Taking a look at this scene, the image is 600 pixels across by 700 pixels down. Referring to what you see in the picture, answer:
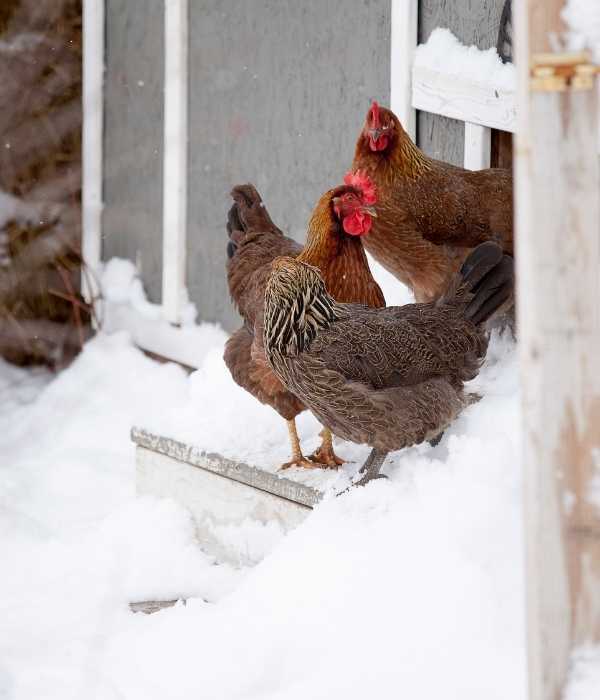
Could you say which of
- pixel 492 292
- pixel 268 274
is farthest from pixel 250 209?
pixel 492 292

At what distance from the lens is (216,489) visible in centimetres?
384

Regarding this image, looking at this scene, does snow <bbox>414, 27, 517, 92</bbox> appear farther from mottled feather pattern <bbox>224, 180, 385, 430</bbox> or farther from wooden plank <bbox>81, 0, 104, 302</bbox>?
wooden plank <bbox>81, 0, 104, 302</bbox>

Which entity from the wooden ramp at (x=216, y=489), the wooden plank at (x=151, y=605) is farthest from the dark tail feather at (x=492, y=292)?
the wooden plank at (x=151, y=605)

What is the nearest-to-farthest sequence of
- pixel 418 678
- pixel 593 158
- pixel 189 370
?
pixel 593 158 < pixel 418 678 < pixel 189 370

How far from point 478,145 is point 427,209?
54 cm

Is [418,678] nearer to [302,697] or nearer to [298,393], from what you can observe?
[302,697]

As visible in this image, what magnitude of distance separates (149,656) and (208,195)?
2980 millimetres

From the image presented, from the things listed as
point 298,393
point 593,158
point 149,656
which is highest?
point 593,158

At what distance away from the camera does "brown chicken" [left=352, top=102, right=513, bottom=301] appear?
359 cm

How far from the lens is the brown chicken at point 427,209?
359 cm

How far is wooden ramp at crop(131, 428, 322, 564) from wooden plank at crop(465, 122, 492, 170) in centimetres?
139

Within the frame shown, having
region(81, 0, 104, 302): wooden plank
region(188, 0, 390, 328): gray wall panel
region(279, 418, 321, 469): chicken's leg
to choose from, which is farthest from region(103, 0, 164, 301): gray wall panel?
region(279, 418, 321, 469): chicken's leg

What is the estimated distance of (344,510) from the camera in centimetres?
307

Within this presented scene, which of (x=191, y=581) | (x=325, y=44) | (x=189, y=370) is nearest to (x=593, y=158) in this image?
(x=191, y=581)
